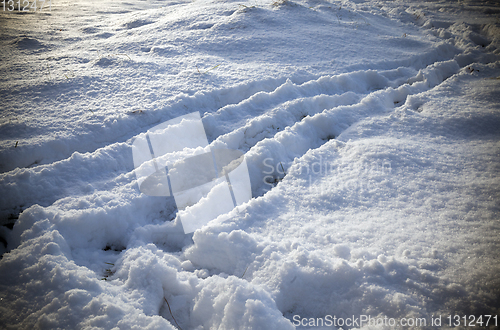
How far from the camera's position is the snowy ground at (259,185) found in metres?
1.09

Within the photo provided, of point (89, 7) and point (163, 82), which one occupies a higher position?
point (89, 7)

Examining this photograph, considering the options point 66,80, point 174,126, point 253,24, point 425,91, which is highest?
point 253,24

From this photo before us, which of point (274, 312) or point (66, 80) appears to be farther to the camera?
point (66, 80)

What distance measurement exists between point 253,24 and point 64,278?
13.0ft

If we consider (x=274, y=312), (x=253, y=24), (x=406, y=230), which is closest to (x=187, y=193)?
(x=274, y=312)

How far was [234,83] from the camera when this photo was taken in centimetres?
270

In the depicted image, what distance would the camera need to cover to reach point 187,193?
1.72m

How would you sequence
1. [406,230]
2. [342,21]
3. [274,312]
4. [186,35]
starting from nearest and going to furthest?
[274,312], [406,230], [186,35], [342,21]

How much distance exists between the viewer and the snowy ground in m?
1.09

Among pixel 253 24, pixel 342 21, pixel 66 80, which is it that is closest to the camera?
pixel 66 80

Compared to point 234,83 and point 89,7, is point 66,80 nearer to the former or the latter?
point 234,83

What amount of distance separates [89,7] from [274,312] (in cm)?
703

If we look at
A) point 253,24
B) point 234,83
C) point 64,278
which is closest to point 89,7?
point 253,24

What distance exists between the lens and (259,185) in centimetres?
180
